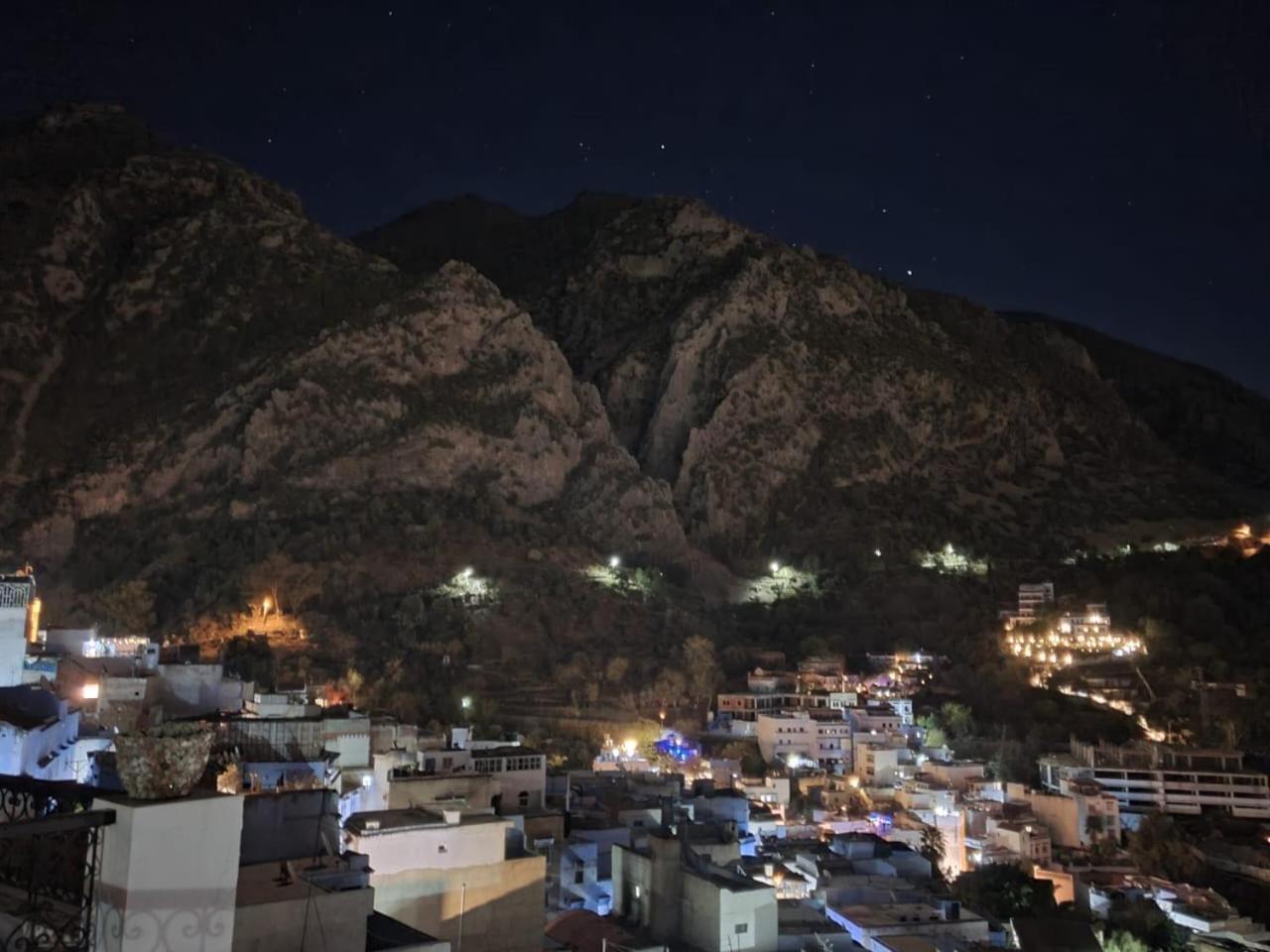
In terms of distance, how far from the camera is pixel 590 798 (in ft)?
73.0

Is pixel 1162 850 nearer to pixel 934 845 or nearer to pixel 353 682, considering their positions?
pixel 934 845

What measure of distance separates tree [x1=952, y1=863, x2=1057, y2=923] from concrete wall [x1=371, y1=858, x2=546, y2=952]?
53.8 feet

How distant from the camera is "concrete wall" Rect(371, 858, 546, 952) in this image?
772cm

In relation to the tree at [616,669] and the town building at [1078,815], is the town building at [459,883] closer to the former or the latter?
the town building at [1078,815]

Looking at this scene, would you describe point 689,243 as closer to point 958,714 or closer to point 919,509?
point 919,509

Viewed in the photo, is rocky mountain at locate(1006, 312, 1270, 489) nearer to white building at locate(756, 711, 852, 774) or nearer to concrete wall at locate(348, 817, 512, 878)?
white building at locate(756, 711, 852, 774)

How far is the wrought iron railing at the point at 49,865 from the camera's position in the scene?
13.3 ft

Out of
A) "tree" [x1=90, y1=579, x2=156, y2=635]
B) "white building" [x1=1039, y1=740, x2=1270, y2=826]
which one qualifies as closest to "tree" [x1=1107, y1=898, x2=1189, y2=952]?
"white building" [x1=1039, y1=740, x2=1270, y2=826]

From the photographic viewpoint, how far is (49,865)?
4555 mm

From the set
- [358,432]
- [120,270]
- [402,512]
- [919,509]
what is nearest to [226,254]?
[120,270]

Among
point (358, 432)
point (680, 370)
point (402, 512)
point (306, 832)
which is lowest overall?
point (306, 832)

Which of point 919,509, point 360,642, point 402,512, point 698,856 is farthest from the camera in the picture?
point 919,509

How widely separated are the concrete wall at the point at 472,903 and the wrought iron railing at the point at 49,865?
11.3ft

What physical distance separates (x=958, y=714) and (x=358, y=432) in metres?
27.1
